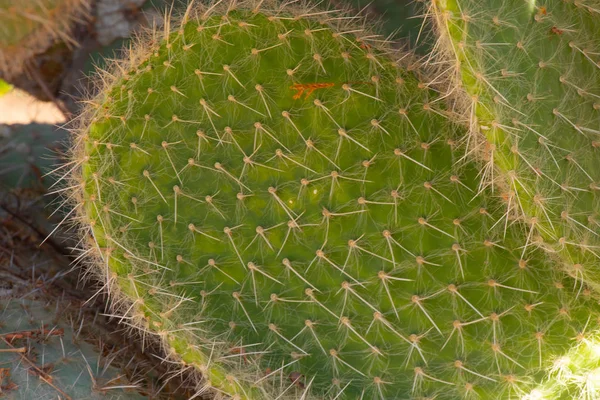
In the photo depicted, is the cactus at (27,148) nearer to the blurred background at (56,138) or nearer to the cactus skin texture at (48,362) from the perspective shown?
the blurred background at (56,138)

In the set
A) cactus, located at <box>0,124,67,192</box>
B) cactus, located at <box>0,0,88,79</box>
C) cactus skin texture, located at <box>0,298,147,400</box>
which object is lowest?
cactus skin texture, located at <box>0,298,147,400</box>

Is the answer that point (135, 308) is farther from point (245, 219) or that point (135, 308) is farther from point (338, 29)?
point (338, 29)

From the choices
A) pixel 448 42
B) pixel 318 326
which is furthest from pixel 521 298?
pixel 448 42

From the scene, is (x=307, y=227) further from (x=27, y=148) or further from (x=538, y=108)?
(x=27, y=148)

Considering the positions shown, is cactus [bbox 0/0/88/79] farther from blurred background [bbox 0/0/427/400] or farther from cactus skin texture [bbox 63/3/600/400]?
blurred background [bbox 0/0/427/400]

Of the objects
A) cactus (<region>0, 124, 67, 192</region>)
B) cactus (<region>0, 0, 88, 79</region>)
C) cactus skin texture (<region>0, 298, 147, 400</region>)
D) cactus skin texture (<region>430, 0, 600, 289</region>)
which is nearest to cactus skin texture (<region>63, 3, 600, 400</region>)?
cactus skin texture (<region>430, 0, 600, 289</region>)

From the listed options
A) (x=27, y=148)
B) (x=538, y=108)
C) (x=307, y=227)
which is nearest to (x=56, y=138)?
(x=27, y=148)
